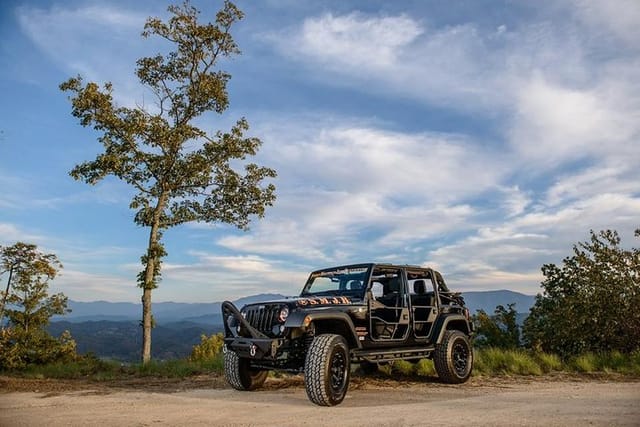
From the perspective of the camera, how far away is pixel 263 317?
8.55m

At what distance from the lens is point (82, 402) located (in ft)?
27.1

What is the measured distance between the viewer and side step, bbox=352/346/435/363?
862 centimetres

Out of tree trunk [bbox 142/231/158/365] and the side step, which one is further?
tree trunk [bbox 142/231/158/365]

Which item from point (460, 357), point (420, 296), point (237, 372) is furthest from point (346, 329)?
point (460, 357)

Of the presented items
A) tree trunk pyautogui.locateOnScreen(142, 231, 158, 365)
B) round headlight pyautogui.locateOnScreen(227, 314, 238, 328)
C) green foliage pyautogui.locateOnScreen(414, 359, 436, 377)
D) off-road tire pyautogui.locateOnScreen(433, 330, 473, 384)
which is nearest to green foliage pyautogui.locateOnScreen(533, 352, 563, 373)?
off-road tire pyautogui.locateOnScreen(433, 330, 473, 384)

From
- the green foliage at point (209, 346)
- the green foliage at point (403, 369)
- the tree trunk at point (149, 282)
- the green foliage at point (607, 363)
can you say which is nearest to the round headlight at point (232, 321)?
the green foliage at point (403, 369)

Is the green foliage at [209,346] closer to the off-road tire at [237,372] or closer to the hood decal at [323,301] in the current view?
the off-road tire at [237,372]

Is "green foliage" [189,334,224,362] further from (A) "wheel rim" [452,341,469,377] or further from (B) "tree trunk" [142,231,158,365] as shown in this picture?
(A) "wheel rim" [452,341,469,377]

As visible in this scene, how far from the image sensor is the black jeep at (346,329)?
7.82 meters

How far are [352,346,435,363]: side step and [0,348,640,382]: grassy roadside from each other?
1.50m

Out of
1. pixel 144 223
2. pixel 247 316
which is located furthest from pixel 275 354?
pixel 144 223

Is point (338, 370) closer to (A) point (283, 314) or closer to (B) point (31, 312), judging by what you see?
(A) point (283, 314)

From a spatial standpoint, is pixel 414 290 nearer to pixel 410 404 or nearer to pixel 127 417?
pixel 410 404

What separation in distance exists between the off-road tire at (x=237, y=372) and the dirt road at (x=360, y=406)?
23 cm
